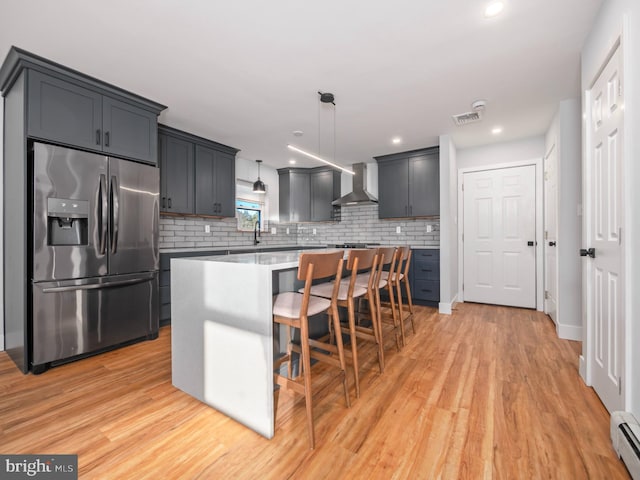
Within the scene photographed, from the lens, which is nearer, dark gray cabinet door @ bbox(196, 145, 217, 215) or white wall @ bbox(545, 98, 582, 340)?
white wall @ bbox(545, 98, 582, 340)

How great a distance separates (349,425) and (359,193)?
3.87 m

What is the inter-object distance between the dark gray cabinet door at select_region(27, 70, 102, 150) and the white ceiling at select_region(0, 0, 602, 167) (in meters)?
0.20

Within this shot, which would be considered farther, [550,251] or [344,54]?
[550,251]

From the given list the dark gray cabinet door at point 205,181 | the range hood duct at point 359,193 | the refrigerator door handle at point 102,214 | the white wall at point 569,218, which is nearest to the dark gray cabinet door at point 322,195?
the range hood duct at point 359,193

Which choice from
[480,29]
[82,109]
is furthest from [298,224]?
[480,29]

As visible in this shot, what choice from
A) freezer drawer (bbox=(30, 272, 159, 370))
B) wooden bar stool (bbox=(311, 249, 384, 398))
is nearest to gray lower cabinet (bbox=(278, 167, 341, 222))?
freezer drawer (bbox=(30, 272, 159, 370))

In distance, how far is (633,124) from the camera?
1.40 metres

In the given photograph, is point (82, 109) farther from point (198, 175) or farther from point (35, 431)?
point (35, 431)

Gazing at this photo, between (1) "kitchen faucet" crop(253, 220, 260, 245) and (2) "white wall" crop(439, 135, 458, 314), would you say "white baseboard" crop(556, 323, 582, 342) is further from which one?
(1) "kitchen faucet" crop(253, 220, 260, 245)

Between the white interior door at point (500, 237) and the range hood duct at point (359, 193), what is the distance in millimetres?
1568

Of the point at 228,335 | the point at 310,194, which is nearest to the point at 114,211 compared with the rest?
the point at 228,335

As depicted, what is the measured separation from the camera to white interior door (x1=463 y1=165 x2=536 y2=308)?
413 centimetres

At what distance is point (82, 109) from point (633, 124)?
12.3 ft

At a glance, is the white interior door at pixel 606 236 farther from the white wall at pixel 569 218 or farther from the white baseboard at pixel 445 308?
the white baseboard at pixel 445 308
